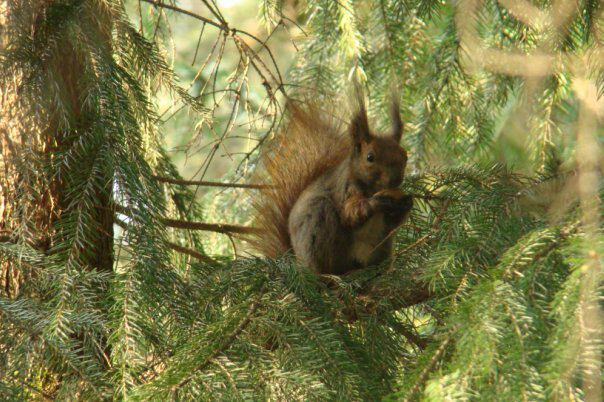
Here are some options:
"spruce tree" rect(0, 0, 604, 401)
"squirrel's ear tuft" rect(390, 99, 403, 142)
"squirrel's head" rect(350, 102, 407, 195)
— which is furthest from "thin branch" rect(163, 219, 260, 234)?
"squirrel's ear tuft" rect(390, 99, 403, 142)

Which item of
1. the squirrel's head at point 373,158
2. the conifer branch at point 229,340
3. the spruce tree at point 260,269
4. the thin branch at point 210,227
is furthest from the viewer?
the squirrel's head at point 373,158

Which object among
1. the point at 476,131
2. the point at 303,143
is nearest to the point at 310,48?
the point at 303,143

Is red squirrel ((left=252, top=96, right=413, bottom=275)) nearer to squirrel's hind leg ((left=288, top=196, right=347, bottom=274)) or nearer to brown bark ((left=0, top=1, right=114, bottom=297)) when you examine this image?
squirrel's hind leg ((left=288, top=196, right=347, bottom=274))

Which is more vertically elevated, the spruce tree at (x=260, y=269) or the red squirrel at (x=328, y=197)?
the red squirrel at (x=328, y=197)

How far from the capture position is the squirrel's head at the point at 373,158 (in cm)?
224

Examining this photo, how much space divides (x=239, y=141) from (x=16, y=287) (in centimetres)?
475

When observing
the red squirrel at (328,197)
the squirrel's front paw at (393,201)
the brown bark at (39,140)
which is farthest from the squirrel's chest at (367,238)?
the brown bark at (39,140)

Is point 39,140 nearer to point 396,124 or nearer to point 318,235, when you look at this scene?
point 318,235

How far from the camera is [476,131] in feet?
8.15

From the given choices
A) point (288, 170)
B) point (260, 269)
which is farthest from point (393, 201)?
point (260, 269)

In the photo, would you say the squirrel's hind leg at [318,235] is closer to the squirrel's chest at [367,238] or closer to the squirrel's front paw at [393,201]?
the squirrel's chest at [367,238]

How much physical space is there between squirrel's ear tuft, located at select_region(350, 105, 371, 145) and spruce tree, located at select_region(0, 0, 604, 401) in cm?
22

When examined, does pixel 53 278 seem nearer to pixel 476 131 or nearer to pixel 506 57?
pixel 506 57

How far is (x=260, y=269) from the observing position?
5.09 feet
